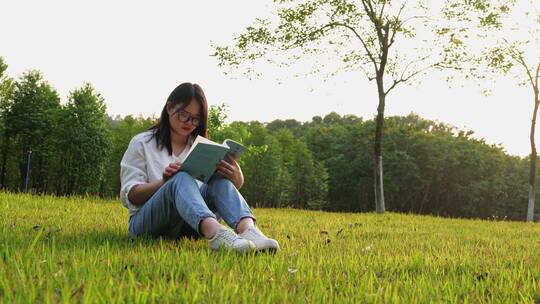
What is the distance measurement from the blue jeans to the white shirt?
0.23 metres

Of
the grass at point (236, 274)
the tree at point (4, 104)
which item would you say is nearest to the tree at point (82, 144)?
the tree at point (4, 104)

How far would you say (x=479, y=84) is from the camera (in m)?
19.8

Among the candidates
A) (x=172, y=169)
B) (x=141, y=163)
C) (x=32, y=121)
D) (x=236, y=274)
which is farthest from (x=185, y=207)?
(x=32, y=121)

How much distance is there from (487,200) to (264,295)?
57.1 metres

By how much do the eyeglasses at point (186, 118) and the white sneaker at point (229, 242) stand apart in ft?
3.80

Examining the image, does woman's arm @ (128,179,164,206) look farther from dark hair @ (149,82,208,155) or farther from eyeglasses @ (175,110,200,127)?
eyeglasses @ (175,110,200,127)

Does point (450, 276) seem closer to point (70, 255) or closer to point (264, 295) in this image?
point (264, 295)

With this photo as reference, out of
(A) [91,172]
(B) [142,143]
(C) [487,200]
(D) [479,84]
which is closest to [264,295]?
(B) [142,143]

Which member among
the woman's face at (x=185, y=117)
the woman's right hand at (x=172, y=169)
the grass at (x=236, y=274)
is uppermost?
the woman's face at (x=185, y=117)

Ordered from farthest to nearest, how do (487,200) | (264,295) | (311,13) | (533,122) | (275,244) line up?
(487,200) < (533,122) < (311,13) < (275,244) < (264,295)

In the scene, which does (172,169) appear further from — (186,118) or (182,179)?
(186,118)

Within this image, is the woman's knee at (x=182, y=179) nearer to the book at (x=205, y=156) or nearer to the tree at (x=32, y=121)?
the book at (x=205, y=156)

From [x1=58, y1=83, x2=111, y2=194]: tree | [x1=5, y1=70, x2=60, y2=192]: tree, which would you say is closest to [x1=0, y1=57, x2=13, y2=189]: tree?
[x1=5, y1=70, x2=60, y2=192]: tree

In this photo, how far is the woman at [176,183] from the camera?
4.18 m
